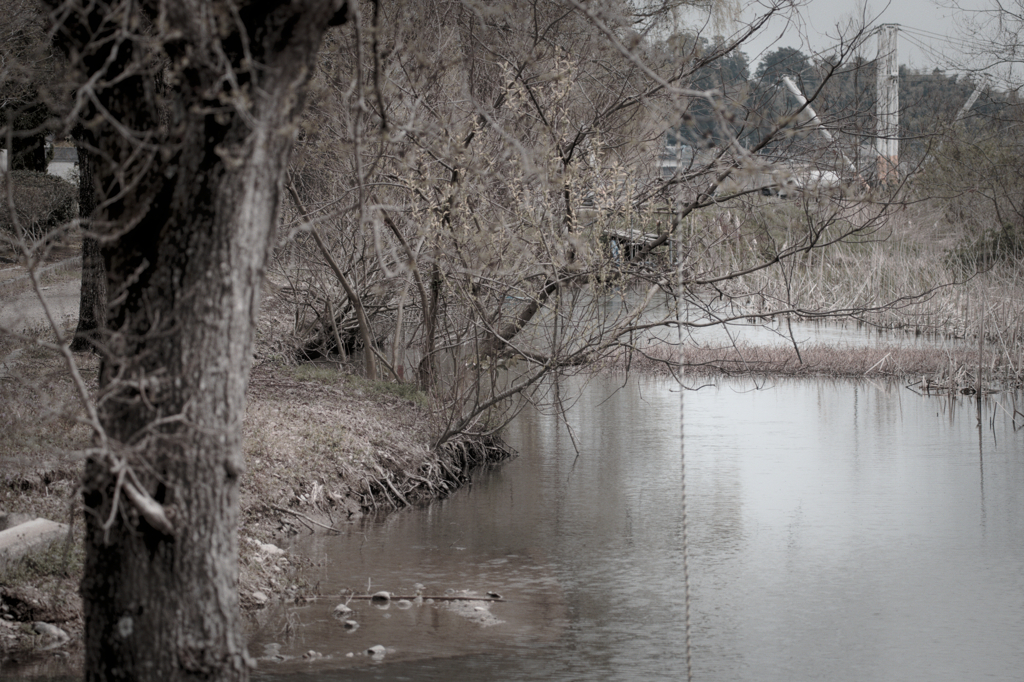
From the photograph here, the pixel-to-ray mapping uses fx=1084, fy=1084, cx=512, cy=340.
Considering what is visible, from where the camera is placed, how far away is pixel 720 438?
1494 cm

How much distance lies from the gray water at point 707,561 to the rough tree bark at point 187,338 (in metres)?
2.85

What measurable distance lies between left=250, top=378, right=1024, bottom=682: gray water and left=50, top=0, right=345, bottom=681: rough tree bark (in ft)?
9.34

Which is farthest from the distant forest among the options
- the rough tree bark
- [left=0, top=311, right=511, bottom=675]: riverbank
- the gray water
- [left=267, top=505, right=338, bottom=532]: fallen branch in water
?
the rough tree bark

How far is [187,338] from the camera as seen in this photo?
3982 mm

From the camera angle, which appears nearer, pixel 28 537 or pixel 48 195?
pixel 28 537

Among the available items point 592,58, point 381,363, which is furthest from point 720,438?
point 592,58

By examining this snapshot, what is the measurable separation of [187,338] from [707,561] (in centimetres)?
679

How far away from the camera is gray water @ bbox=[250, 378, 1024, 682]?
292 inches

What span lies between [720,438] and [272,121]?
38.6ft

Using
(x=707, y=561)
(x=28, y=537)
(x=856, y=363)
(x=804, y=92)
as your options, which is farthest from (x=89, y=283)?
(x=856, y=363)

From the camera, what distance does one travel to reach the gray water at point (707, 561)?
7418 mm

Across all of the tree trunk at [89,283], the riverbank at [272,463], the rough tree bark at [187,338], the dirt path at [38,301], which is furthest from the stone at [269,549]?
the dirt path at [38,301]

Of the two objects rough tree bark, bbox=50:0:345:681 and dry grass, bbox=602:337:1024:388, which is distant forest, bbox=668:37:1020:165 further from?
rough tree bark, bbox=50:0:345:681

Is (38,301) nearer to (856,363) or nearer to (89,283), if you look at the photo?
(89,283)
